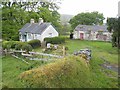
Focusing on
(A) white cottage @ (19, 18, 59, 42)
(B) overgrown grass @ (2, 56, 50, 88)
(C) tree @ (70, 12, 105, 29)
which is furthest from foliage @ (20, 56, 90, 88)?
(C) tree @ (70, 12, 105, 29)

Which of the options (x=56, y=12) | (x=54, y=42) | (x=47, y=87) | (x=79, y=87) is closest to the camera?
(x=47, y=87)

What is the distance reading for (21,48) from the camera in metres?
26.0

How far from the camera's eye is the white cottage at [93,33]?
138ft

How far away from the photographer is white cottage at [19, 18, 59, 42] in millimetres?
35062

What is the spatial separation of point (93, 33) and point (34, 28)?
12.6m

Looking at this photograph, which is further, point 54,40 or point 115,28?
point 54,40

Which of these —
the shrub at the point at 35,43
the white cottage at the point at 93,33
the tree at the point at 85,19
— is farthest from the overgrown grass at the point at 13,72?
the tree at the point at 85,19

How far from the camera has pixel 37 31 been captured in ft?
116

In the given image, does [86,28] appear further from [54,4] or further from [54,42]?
[54,42]

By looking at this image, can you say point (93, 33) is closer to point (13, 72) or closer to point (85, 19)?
point (85, 19)

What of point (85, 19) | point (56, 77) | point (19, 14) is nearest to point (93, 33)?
point (85, 19)

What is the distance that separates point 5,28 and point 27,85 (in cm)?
2730

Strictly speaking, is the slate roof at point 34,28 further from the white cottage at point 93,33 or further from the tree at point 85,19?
the tree at point 85,19

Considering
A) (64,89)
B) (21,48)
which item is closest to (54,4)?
(21,48)
